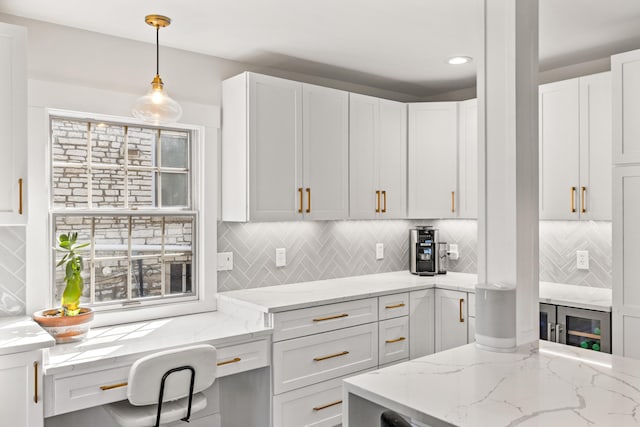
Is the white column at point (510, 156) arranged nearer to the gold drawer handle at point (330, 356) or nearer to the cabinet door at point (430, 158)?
the gold drawer handle at point (330, 356)

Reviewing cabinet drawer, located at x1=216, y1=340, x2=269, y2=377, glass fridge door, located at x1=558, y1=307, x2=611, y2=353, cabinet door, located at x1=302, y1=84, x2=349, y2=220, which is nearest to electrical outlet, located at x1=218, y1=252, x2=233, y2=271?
cabinet door, located at x1=302, y1=84, x2=349, y2=220

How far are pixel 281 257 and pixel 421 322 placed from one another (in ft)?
3.67

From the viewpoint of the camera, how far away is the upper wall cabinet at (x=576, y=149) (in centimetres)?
318

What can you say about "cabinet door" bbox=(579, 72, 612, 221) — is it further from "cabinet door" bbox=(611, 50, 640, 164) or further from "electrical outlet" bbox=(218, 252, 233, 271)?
"electrical outlet" bbox=(218, 252, 233, 271)

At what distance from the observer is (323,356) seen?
10.1 ft

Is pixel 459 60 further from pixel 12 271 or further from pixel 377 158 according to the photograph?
pixel 12 271

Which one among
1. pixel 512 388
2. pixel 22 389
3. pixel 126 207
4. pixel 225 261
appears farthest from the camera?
pixel 225 261

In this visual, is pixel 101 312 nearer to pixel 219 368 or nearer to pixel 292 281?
pixel 219 368

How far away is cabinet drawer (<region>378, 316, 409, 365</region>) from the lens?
→ 11.3ft

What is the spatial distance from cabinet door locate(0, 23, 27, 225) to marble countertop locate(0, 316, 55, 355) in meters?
0.48

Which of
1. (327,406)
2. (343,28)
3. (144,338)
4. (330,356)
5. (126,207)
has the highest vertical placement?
(343,28)

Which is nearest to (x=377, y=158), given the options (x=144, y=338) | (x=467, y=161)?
(x=467, y=161)

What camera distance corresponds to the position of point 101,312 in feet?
9.45

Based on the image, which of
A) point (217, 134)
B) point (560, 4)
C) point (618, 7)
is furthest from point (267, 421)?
point (618, 7)
